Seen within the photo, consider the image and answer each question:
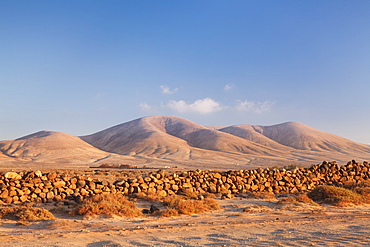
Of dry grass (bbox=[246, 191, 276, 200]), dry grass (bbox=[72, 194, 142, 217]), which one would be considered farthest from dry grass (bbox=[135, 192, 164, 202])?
dry grass (bbox=[246, 191, 276, 200])

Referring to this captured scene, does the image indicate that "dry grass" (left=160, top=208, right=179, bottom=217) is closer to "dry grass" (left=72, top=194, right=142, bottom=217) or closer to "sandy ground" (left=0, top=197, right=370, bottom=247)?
"sandy ground" (left=0, top=197, right=370, bottom=247)

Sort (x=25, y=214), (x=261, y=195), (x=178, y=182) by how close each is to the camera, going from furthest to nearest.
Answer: (x=261, y=195), (x=178, y=182), (x=25, y=214)

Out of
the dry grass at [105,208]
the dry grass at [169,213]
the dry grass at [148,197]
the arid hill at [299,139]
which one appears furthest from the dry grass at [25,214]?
the arid hill at [299,139]

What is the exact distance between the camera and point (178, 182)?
1502 centimetres

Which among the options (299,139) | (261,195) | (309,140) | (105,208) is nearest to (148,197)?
(105,208)

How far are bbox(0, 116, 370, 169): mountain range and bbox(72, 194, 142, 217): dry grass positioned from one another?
45792 millimetres

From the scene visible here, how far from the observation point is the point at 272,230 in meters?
8.53

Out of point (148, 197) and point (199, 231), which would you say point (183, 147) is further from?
point (199, 231)

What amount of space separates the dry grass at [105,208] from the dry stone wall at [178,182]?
1.14 metres

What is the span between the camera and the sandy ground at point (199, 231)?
704 cm

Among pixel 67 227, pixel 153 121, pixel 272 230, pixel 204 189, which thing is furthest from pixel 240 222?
pixel 153 121

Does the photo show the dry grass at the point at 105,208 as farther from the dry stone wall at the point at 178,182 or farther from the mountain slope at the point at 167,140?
the mountain slope at the point at 167,140

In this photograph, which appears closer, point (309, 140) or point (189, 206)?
point (189, 206)

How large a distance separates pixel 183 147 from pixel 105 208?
280 feet
